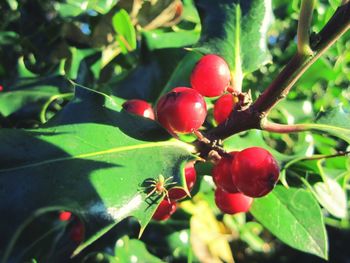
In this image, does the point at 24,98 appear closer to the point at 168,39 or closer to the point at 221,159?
the point at 168,39

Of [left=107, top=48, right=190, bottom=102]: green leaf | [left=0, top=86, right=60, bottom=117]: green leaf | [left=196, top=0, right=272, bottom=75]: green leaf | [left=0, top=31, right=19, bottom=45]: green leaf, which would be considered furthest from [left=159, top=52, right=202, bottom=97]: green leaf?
[left=0, top=31, right=19, bottom=45]: green leaf

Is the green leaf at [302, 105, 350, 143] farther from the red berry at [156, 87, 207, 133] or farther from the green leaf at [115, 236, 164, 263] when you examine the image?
the green leaf at [115, 236, 164, 263]

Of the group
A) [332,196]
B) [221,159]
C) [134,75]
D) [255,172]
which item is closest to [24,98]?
[134,75]

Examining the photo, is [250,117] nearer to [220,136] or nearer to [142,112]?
[220,136]

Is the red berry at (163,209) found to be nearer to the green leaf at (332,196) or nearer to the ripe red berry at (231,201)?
the ripe red berry at (231,201)

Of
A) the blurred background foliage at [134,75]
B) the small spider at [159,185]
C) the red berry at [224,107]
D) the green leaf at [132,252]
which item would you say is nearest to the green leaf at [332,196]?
the blurred background foliage at [134,75]

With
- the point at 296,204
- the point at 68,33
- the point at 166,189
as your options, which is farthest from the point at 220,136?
the point at 68,33

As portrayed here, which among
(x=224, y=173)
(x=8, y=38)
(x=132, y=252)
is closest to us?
(x=224, y=173)
